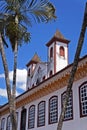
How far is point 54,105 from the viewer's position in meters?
18.3

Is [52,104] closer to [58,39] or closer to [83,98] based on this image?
[83,98]

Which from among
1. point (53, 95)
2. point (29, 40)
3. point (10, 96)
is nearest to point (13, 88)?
point (10, 96)

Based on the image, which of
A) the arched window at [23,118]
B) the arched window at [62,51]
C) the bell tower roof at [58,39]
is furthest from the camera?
the arched window at [62,51]

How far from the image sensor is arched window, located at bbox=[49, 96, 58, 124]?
1786 cm

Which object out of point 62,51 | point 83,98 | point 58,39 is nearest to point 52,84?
point 83,98

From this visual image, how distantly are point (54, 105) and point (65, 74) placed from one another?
2994 mm

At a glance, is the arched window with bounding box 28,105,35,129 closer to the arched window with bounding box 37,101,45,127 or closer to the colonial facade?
the colonial facade

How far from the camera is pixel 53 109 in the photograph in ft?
59.9

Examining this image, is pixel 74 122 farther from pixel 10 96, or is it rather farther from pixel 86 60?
pixel 10 96

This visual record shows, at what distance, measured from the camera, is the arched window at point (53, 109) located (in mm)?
17859

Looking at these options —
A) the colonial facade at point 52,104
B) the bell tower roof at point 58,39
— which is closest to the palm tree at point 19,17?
the colonial facade at point 52,104

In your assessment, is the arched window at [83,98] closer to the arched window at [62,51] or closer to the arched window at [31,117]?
the arched window at [31,117]

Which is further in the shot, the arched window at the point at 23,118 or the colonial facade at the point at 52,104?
the arched window at the point at 23,118

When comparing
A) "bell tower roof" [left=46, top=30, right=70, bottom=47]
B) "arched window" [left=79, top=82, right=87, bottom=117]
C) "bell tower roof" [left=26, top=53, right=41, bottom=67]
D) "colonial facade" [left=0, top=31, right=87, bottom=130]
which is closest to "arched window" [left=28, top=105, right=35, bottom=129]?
"colonial facade" [left=0, top=31, right=87, bottom=130]
